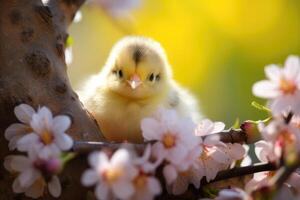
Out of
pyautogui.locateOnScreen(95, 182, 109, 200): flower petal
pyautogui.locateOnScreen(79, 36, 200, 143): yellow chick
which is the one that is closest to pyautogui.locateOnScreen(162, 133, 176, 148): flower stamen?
pyautogui.locateOnScreen(95, 182, 109, 200): flower petal

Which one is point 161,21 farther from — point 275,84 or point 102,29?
point 275,84

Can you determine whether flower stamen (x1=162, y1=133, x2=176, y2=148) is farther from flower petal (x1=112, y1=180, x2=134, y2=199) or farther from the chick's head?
the chick's head

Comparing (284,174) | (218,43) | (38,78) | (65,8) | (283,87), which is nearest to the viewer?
(284,174)

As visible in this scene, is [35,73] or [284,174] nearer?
[284,174]

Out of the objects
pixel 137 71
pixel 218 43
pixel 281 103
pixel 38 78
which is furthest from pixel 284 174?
pixel 218 43

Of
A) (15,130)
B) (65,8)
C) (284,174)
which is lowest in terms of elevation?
(284,174)

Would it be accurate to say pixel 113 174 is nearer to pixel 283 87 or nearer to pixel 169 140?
pixel 169 140

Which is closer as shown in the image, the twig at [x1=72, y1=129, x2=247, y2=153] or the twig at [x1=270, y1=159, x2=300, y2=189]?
the twig at [x1=270, y1=159, x2=300, y2=189]
